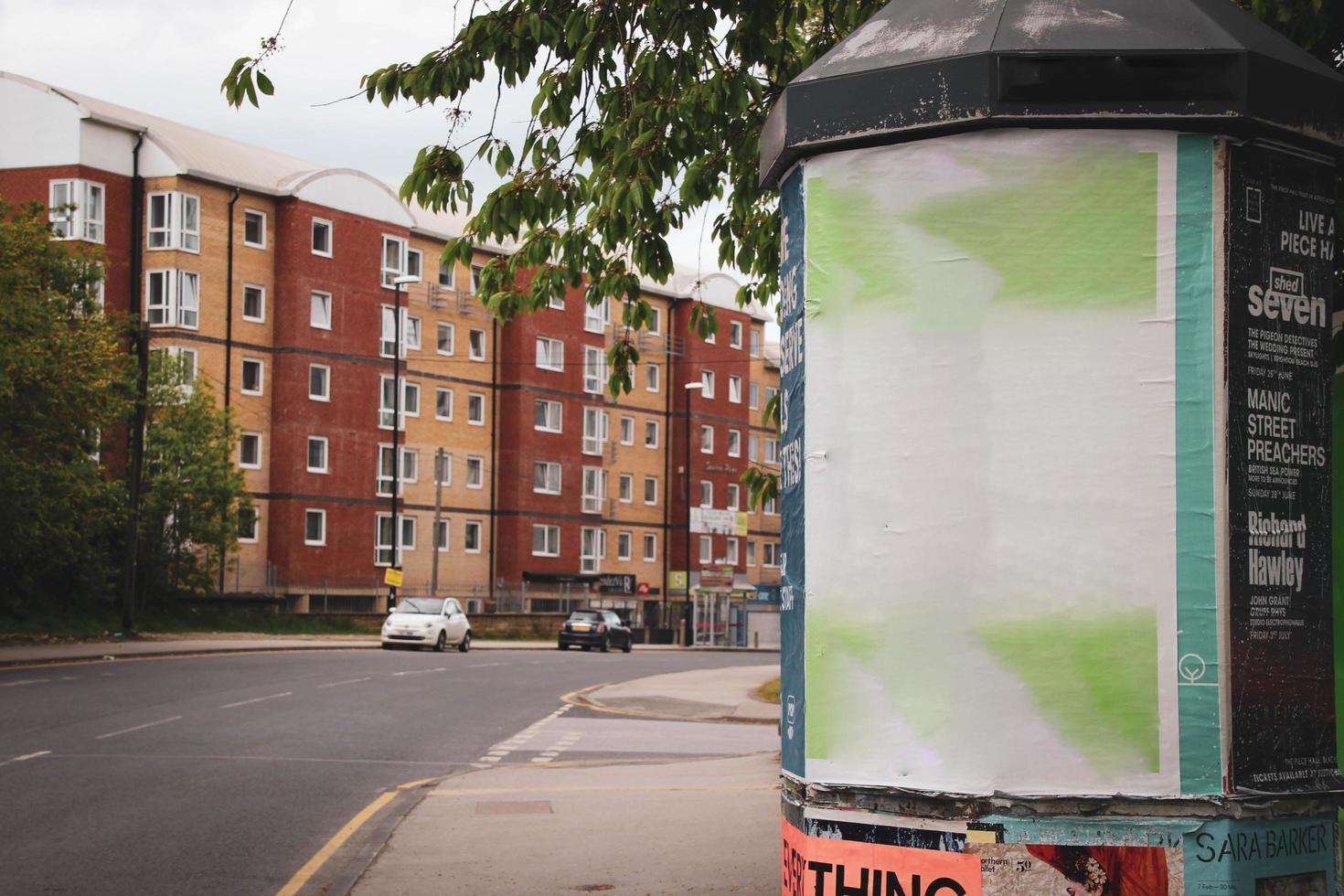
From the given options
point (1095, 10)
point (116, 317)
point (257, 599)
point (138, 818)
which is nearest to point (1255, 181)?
point (1095, 10)

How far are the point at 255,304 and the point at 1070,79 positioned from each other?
58625 mm

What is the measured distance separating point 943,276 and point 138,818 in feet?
33.6

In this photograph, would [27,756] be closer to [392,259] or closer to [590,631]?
[590,631]

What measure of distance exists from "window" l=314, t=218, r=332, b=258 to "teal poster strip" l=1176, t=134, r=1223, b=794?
194 ft

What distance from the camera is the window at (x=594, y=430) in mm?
75625

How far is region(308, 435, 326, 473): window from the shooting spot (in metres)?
60.9

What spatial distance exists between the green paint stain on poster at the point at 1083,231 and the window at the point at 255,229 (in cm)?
5787

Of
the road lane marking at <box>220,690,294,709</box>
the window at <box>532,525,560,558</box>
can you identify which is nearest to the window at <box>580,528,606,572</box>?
the window at <box>532,525,560,558</box>

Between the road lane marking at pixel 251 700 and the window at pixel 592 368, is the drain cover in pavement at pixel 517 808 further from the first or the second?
the window at pixel 592 368

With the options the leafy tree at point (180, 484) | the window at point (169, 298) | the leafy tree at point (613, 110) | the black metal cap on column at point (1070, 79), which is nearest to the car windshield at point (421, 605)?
the leafy tree at point (180, 484)

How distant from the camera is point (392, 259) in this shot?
64125mm

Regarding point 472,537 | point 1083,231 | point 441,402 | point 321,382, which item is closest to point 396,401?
point 321,382

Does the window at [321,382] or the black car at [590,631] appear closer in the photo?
the black car at [590,631]

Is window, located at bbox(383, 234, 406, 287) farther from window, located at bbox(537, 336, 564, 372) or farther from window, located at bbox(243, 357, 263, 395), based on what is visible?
window, located at bbox(537, 336, 564, 372)
